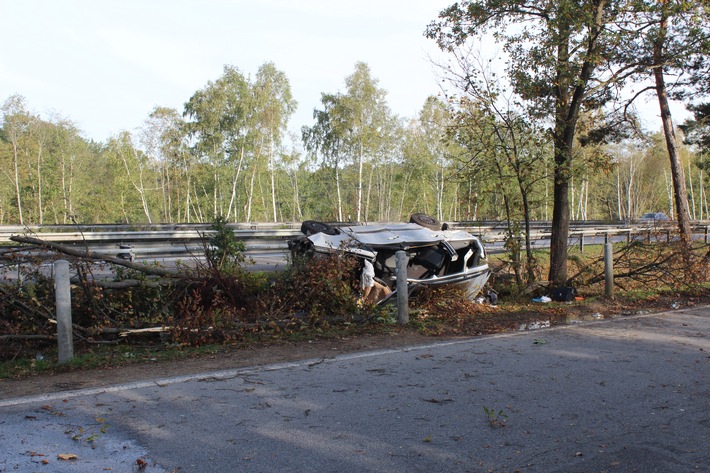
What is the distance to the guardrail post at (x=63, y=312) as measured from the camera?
→ 6266 mm

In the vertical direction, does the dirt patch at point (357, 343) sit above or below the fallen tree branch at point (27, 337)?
below

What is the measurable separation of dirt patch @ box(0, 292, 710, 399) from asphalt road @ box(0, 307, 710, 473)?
38cm

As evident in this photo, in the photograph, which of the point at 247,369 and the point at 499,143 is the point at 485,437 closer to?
the point at 247,369

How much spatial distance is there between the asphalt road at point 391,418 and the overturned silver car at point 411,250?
9.94 ft

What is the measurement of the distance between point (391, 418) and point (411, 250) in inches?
219

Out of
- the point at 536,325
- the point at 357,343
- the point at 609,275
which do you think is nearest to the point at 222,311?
the point at 357,343

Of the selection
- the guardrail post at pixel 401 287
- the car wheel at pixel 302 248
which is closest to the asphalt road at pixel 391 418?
the guardrail post at pixel 401 287

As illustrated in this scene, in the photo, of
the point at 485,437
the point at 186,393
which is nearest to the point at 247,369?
the point at 186,393

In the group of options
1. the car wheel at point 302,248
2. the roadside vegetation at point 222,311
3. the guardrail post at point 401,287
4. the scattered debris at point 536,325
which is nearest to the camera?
the roadside vegetation at point 222,311

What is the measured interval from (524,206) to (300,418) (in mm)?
9698

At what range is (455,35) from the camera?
13.7 m

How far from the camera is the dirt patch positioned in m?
5.61

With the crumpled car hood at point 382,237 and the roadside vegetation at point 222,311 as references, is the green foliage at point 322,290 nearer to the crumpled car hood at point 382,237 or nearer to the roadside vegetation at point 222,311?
the roadside vegetation at point 222,311

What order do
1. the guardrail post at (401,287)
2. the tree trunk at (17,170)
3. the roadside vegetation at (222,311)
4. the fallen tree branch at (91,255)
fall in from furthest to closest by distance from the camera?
the tree trunk at (17,170), the guardrail post at (401,287), the fallen tree branch at (91,255), the roadside vegetation at (222,311)
